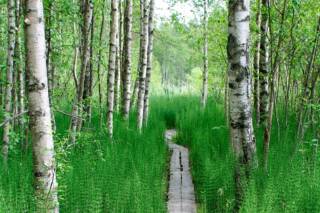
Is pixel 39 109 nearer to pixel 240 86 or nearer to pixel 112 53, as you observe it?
pixel 240 86

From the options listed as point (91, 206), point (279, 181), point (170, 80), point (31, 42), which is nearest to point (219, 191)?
point (279, 181)

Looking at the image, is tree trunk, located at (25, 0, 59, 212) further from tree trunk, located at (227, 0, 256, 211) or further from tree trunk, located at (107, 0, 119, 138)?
tree trunk, located at (107, 0, 119, 138)

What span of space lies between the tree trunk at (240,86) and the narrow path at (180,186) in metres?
0.94

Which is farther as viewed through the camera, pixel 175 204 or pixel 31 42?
pixel 175 204

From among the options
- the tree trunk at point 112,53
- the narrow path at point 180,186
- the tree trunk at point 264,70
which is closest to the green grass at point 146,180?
the narrow path at point 180,186

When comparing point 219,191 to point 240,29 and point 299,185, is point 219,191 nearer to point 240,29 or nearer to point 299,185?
point 299,185

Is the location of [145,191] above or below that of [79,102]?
below

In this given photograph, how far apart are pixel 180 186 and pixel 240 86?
2.37 m

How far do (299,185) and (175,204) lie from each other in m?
1.88

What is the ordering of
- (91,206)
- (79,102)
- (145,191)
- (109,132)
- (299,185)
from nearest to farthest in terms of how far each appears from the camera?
(91,206), (299,185), (145,191), (79,102), (109,132)

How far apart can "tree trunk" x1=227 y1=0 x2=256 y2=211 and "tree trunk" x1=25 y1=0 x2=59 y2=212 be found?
2.29m

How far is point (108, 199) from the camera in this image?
4707 millimetres

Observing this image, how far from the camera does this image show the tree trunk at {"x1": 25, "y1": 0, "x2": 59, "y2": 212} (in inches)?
137

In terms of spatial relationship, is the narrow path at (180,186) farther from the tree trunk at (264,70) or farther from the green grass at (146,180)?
the tree trunk at (264,70)
